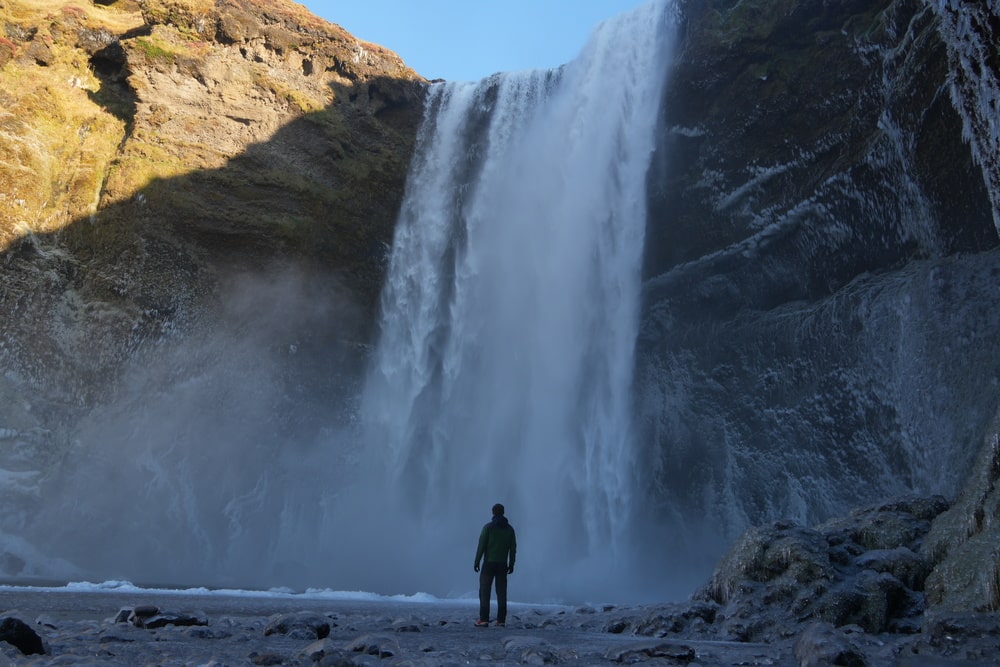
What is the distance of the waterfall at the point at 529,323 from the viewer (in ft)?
78.7

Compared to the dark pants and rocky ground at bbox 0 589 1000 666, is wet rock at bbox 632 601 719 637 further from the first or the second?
the dark pants

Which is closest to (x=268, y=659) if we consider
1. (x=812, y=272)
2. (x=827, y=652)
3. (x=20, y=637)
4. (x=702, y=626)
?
(x=20, y=637)

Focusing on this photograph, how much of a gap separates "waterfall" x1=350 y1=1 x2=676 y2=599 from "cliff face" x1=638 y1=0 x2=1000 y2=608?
1.30 m

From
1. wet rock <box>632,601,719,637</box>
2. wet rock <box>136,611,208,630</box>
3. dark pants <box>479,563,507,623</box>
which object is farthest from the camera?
dark pants <box>479,563,507,623</box>

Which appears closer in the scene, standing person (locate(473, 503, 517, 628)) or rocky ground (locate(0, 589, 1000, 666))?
rocky ground (locate(0, 589, 1000, 666))

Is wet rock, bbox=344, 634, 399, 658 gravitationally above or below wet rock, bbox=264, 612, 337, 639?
below

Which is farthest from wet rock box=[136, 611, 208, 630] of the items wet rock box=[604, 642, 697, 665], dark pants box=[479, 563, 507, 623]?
wet rock box=[604, 642, 697, 665]

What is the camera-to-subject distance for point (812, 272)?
21.8m

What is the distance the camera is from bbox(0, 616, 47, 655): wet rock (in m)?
5.26

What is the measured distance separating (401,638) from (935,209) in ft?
56.2

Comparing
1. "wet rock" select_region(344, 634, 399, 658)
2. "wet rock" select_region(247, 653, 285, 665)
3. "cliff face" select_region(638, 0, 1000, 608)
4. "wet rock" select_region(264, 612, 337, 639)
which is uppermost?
"cliff face" select_region(638, 0, 1000, 608)

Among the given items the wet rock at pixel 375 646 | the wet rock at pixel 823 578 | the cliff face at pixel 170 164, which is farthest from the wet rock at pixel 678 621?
the cliff face at pixel 170 164

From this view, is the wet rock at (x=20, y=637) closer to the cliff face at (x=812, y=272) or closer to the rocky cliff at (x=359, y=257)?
the cliff face at (x=812, y=272)

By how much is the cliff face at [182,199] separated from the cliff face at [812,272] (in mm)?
10889
